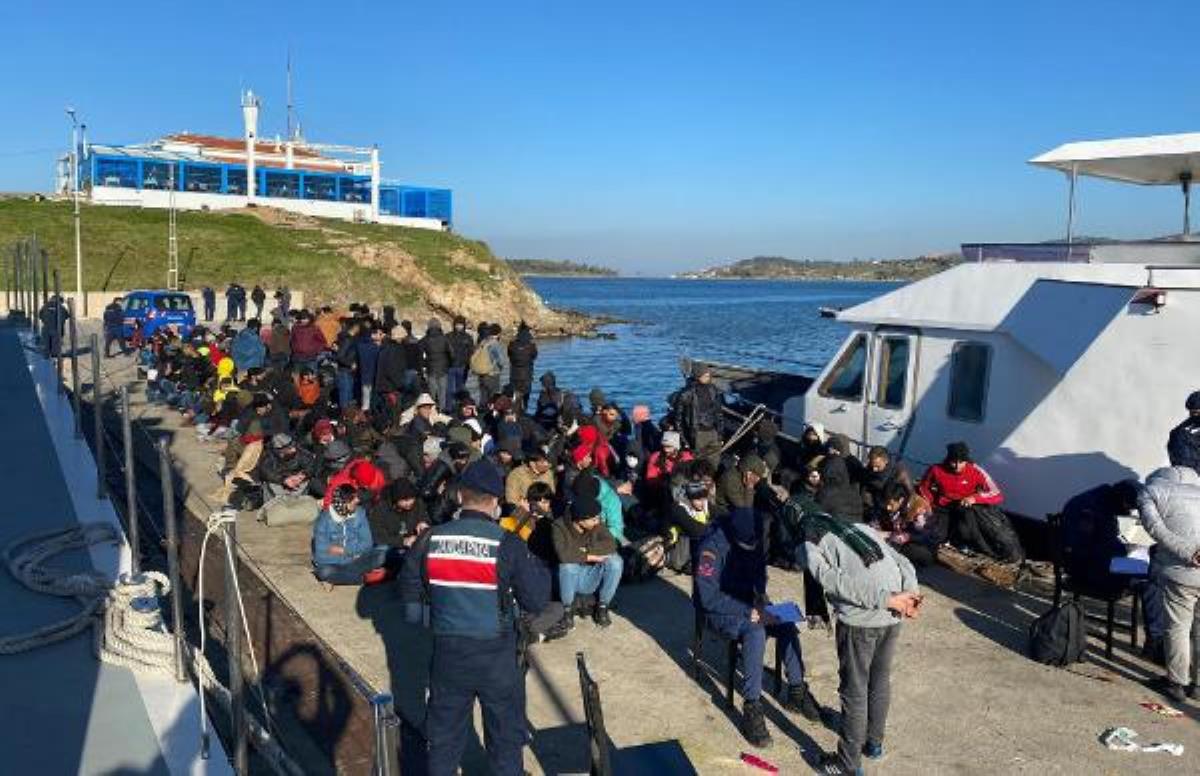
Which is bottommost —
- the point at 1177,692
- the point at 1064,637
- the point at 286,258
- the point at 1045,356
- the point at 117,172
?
the point at 1177,692

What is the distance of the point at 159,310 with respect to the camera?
31234 millimetres

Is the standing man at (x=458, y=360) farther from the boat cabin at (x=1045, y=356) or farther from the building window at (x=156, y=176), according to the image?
the building window at (x=156, y=176)

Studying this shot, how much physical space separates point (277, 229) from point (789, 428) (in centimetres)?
5073

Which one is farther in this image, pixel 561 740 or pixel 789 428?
pixel 789 428

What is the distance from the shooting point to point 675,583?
928cm

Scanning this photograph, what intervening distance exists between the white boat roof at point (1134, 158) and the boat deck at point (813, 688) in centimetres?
512

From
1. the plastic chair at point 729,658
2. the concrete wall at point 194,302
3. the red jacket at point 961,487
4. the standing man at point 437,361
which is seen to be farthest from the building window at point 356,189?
the plastic chair at point 729,658

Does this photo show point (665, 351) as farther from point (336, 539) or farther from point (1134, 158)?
point (336, 539)

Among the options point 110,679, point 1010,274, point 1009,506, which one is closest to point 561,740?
point 110,679

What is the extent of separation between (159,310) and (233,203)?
122 ft

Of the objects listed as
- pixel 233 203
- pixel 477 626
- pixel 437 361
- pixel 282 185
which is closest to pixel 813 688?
pixel 477 626

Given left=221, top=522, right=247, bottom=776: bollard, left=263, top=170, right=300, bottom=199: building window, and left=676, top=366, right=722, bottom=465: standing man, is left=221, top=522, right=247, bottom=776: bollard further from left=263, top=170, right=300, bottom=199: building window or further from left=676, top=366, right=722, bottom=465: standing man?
left=263, top=170, right=300, bottom=199: building window

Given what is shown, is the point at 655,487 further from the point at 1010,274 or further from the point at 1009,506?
the point at 1010,274

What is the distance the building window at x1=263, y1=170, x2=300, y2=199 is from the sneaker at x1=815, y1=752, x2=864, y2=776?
7036 centimetres
